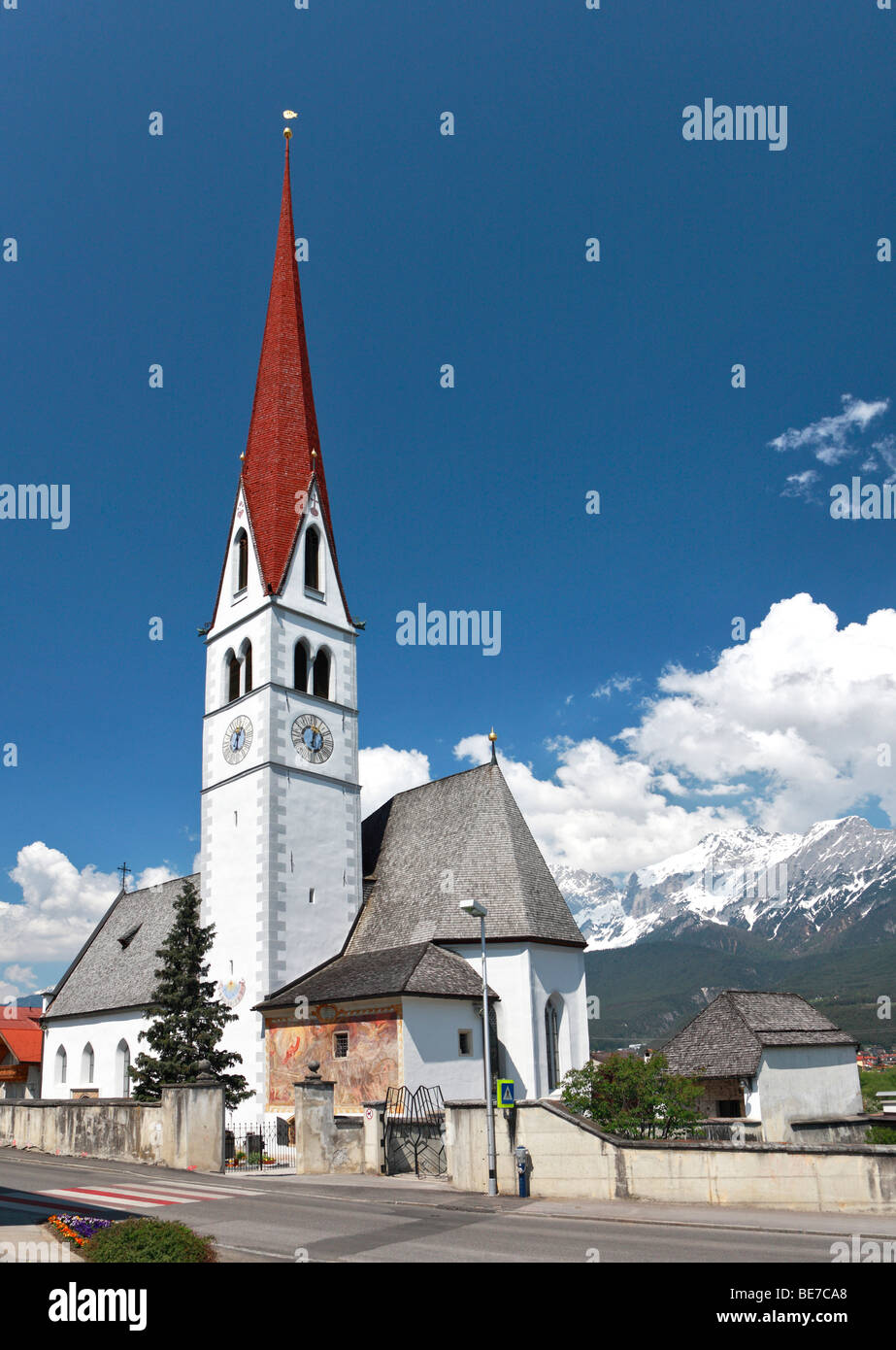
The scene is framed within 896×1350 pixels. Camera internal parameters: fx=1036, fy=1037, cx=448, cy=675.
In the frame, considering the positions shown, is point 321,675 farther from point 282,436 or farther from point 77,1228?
point 77,1228

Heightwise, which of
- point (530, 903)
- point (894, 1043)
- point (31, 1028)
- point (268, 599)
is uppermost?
point (268, 599)

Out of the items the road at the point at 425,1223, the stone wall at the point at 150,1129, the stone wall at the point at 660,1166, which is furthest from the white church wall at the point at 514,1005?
the stone wall at the point at 660,1166

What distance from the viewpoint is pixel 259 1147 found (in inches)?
1143

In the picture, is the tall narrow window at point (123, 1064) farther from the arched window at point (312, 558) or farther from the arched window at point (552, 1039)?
the arched window at point (312, 558)

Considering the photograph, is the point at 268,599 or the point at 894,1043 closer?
the point at 268,599

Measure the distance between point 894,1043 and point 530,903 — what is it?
527ft

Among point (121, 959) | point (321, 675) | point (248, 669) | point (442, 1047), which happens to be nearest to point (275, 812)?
point (248, 669)

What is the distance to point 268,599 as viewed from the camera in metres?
39.4

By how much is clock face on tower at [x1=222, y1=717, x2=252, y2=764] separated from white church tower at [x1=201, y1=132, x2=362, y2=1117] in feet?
0.26

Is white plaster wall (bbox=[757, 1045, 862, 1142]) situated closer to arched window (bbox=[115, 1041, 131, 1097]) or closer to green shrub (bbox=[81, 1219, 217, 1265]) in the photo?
arched window (bbox=[115, 1041, 131, 1097])

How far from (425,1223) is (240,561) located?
98.6ft

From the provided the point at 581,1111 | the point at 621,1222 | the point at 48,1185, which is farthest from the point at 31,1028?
the point at 621,1222
